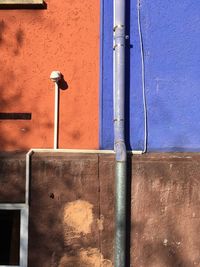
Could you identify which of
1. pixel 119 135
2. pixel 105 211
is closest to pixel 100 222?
pixel 105 211

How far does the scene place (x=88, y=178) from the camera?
5273 mm

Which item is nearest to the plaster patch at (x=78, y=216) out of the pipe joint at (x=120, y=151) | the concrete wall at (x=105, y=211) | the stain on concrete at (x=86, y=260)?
the concrete wall at (x=105, y=211)

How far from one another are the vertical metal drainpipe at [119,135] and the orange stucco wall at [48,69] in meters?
0.27

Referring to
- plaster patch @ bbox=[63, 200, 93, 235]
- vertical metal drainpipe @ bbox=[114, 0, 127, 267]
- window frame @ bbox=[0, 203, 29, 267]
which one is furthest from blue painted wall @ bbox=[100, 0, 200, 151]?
window frame @ bbox=[0, 203, 29, 267]

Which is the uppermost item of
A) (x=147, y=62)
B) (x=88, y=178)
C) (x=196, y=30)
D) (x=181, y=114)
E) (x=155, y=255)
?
(x=196, y=30)

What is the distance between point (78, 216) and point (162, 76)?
173 centimetres

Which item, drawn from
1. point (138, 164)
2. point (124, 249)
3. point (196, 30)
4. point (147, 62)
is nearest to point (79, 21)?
point (147, 62)

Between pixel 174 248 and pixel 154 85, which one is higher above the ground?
pixel 154 85

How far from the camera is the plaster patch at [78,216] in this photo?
5246 millimetres

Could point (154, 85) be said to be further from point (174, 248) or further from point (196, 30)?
point (174, 248)

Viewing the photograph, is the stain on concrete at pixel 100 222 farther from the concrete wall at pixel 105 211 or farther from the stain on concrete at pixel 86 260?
the stain on concrete at pixel 86 260

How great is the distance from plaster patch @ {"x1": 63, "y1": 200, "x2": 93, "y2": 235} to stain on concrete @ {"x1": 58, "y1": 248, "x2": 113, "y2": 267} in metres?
0.21

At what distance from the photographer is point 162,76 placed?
5.50 meters

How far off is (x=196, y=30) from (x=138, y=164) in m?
1.58
